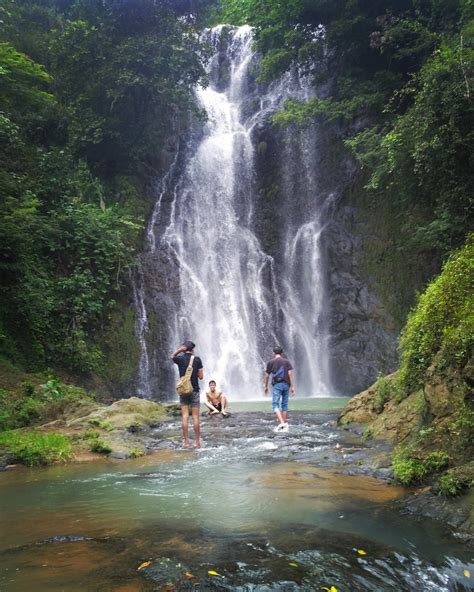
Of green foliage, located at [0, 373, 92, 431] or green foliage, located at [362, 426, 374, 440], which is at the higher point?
green foliage, located at [0, 373, 92, 431]

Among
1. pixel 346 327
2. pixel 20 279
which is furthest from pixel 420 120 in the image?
pixel 20 279

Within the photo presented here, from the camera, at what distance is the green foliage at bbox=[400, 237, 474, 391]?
18.8ft

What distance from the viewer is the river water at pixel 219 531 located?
3.31m

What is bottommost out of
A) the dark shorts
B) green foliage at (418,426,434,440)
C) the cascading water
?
green foliage at (418,426,434,440)

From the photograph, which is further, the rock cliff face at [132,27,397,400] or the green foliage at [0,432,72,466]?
the rock cliff face at [132,27,397,400]

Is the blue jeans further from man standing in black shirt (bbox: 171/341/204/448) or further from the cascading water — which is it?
the cascading water

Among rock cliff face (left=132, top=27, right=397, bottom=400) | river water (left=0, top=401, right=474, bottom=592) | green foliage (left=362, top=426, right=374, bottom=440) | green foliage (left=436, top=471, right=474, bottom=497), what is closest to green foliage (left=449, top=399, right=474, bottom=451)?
green foliage (left=436, top=471, right=474, bottom=497)

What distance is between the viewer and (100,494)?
5512mm

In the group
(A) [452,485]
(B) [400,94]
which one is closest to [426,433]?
(A) [452,485]

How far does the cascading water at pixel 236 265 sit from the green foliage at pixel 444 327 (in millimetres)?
11582

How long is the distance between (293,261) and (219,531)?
1850cm

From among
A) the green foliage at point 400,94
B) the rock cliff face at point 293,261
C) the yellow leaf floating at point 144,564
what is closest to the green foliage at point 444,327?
the yellow leaf floating at point 144,564

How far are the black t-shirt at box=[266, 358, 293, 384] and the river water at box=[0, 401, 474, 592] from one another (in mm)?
2459

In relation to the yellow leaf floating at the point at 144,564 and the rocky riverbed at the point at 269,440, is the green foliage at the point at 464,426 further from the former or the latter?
the yellow leaf floating at the point at 144,564
